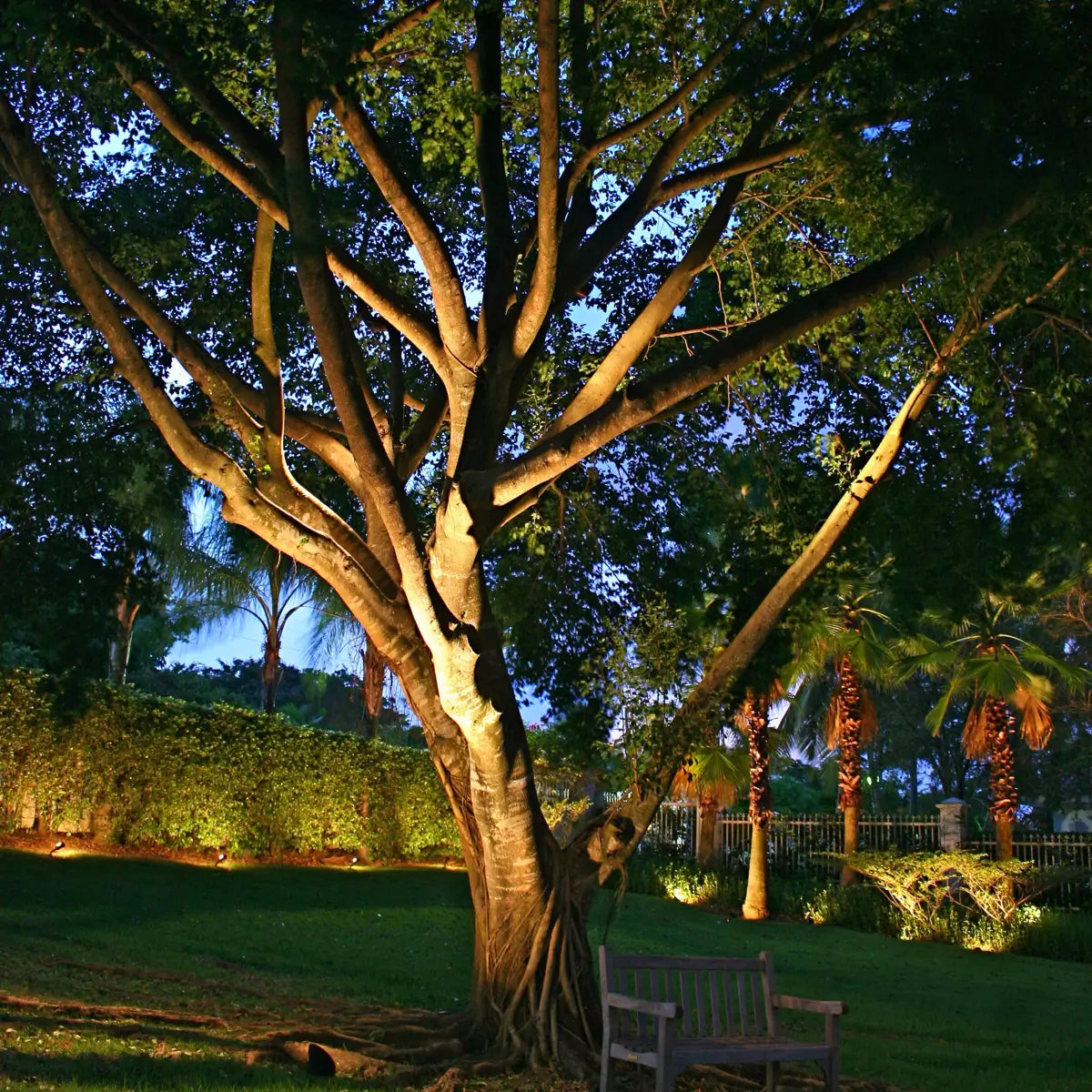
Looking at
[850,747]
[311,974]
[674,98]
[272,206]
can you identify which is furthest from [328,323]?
[850,747]

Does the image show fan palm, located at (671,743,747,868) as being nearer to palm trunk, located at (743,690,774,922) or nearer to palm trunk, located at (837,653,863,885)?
palm trunk, located at (743,690,774,922)

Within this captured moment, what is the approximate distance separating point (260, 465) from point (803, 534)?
4.82m

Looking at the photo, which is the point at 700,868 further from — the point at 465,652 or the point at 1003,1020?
the point at 465,652

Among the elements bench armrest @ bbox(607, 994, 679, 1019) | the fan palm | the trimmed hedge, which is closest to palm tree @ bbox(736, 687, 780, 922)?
the fan palm

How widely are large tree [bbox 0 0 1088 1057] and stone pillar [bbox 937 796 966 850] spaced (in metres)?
14.7

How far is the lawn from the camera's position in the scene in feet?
24.5

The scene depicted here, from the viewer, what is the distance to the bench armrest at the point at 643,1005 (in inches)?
254

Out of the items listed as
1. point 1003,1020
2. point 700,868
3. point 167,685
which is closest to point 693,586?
point 1003,1020

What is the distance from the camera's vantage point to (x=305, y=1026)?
27.0ft

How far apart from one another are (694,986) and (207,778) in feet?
45.0

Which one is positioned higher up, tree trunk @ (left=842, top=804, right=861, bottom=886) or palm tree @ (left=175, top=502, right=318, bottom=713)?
palm tree @ (left=175, top=502, right=318, bottom=713)

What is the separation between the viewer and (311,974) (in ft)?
39.3

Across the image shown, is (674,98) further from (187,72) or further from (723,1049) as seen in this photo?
(723,1049)

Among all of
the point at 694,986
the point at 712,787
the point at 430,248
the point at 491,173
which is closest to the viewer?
the point at 694,986
